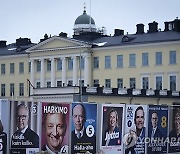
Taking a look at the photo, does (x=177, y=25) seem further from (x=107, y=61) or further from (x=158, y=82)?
(x=107, y=61)

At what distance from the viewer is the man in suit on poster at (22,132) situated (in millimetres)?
22078

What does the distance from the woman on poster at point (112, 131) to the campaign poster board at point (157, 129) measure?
98.2 inches

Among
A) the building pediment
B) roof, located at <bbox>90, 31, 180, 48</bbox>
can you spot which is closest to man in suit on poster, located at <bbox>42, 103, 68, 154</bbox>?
roof, located at <bbox>90, 31, 180, 48</bbox>

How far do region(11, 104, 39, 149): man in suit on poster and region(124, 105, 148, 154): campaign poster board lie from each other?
5.48 meters

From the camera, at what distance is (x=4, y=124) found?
71.1 ft

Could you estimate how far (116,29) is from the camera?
92.2m

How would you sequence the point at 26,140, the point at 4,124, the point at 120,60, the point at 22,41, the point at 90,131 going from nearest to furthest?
the point at 4,124
the point at 26,140
the point at 90,131
the point at 120,60
the point at 22,41

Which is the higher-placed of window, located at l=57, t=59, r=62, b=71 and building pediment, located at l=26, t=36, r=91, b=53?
building pediment, located at l=26, t=36, r=91, b=53

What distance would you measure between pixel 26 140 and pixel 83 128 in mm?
2901

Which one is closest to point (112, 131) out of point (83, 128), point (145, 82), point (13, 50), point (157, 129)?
point (83, 128)

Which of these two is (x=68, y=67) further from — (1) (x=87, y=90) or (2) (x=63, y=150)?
(2) (x=63, y=150)

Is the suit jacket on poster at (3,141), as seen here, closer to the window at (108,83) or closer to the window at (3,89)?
the window at (108,83)

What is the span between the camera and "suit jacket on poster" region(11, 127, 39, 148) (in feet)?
72.3

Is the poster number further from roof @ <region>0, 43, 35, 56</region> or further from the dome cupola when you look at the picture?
the dome cupola
